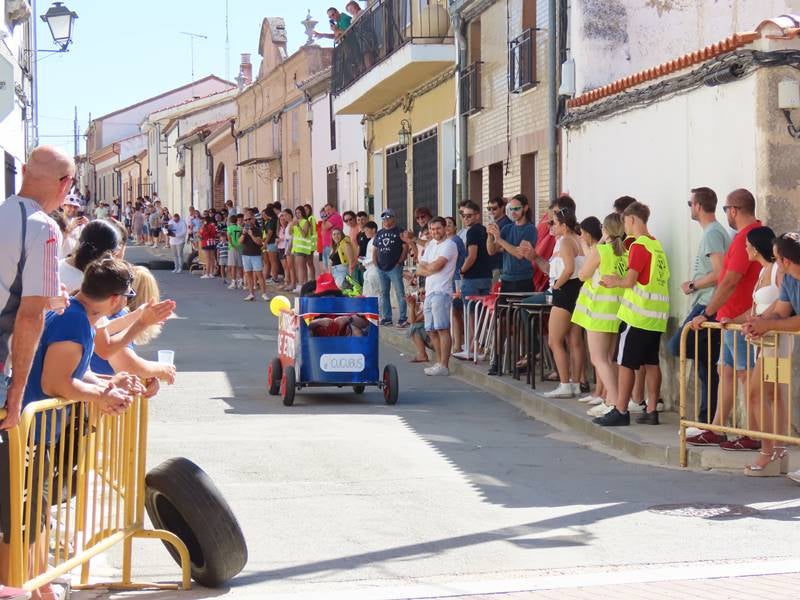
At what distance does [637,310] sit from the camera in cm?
1170

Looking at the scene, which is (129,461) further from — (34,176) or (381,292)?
(381,292)

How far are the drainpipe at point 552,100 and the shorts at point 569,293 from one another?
459 cm

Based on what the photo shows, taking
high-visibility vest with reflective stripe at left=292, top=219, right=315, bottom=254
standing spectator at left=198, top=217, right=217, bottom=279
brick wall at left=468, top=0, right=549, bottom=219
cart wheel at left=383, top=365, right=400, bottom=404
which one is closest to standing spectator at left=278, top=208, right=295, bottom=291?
high-visibility vest with reflective stripe at left=292, top=219, right=315, bottom=254

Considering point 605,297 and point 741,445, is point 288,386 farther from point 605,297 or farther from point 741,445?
point 741,445

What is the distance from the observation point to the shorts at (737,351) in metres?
9.89

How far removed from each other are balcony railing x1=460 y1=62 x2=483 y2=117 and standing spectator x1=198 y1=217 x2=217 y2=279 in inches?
594

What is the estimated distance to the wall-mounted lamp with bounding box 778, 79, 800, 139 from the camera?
1091 cm

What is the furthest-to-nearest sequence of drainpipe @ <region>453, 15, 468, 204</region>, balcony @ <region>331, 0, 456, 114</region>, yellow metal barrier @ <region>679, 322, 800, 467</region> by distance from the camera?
balcony @ <region>331, 0, 456, 114</region>, drainpipe @ <region>453, 15, 468, 204</region>, yellow metal barrier @ <region>679, 322, 800, 467</region>

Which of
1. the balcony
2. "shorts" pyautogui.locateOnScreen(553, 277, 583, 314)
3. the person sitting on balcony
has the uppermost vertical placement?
the person sitting on balcony

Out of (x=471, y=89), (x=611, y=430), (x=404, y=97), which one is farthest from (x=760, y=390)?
(x=404, y=97)

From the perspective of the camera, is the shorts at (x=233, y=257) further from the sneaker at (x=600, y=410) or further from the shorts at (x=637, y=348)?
the shorts at (x=637, y=348)

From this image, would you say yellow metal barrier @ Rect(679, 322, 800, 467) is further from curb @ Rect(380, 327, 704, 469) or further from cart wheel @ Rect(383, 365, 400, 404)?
cart wheel @ Rect(383, 365, 400, 404)

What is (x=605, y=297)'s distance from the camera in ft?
39.6

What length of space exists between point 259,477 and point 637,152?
5.91 m
